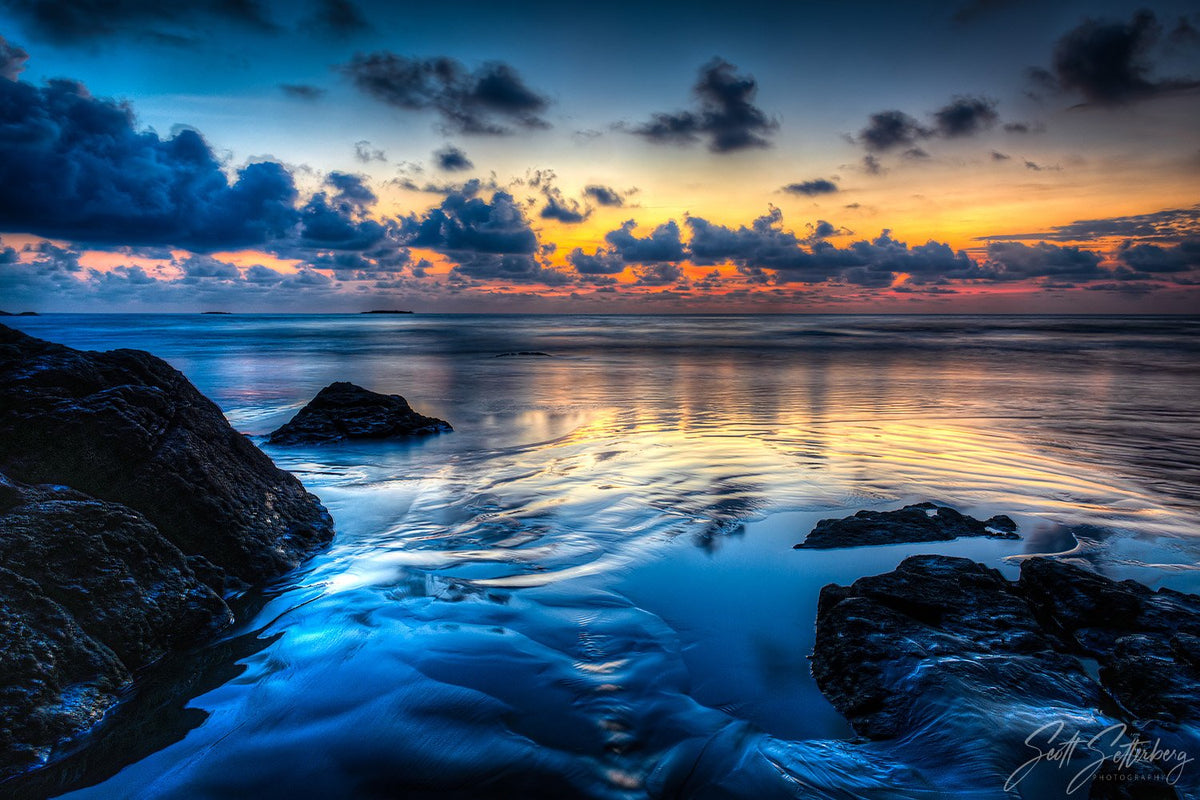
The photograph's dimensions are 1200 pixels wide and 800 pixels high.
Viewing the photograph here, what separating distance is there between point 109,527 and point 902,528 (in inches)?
220

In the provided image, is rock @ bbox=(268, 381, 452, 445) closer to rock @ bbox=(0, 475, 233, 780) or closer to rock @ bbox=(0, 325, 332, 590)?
rock @ bbox=(0, 325, 332, 590)

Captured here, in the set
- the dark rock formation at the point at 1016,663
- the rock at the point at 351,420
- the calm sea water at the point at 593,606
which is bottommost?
the calm sea water at the point at 593,606

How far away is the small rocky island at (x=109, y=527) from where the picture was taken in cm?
263

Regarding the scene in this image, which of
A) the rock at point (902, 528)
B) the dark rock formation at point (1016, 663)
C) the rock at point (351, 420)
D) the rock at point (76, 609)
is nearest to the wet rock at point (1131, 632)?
the dark rock formation at point (1016, 663)

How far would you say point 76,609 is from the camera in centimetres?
294

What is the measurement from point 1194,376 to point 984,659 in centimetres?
2525

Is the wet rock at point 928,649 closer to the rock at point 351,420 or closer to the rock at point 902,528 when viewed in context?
the rock at point 902,528

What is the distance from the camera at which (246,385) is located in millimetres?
18984

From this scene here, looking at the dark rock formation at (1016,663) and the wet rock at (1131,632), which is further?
the wet rock at (1131,632)

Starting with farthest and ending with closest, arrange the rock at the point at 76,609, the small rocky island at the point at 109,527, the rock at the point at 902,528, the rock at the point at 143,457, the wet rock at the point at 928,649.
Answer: the rock at the point at 902,528, the rock at the point at 143,457, the wet rock at the point at 928,649, the small rocky island at the point at 109,527, the rock at the point at 76,609

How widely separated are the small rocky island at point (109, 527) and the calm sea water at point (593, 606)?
21 cm

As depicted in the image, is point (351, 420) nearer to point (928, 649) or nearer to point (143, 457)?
point (143, 457)

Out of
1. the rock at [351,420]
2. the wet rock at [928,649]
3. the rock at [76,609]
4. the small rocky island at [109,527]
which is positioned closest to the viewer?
the rock at [76,609]

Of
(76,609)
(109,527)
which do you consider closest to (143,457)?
(109,527)
